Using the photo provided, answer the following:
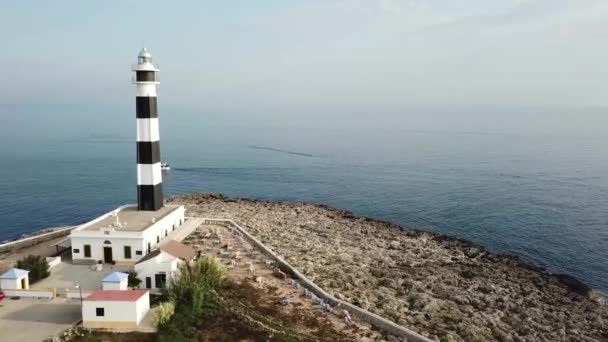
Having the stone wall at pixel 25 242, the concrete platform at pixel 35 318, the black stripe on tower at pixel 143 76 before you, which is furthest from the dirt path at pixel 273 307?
the stone wall at pixel 25 242

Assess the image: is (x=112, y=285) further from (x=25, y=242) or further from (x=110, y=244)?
(x=25, y=242)

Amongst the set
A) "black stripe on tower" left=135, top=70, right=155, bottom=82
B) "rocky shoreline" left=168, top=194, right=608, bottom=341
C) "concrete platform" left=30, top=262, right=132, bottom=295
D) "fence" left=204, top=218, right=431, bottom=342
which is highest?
"black stripe on tower" left=135, top=70, right=155, bottom=82

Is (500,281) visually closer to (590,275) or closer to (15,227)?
(590,275)

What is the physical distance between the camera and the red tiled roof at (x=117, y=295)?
61.2 ft

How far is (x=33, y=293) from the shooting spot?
2133cm

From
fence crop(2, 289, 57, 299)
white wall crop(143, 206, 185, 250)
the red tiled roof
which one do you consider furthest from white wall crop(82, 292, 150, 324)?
white wall crop(143, 206, 185, 250)

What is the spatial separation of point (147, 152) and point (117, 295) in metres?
12.6

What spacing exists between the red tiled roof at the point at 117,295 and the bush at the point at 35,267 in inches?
236

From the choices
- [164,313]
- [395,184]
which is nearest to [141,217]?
[164,313]

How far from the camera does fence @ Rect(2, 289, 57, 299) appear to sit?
69.8 feet

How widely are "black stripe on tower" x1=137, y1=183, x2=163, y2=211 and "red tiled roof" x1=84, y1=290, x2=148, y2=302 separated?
39.1 feet

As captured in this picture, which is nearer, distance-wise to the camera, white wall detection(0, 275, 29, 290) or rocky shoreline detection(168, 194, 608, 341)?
white wall detection(0, 275, 29, 290)

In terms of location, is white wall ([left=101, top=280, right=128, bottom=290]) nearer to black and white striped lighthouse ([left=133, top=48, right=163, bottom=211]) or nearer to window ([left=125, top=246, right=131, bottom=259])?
window ([left=125, top=246, right=131, bottom=259])

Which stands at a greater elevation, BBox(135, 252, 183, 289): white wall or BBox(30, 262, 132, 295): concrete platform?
BBox(135, 252, 183, 289): white wall
